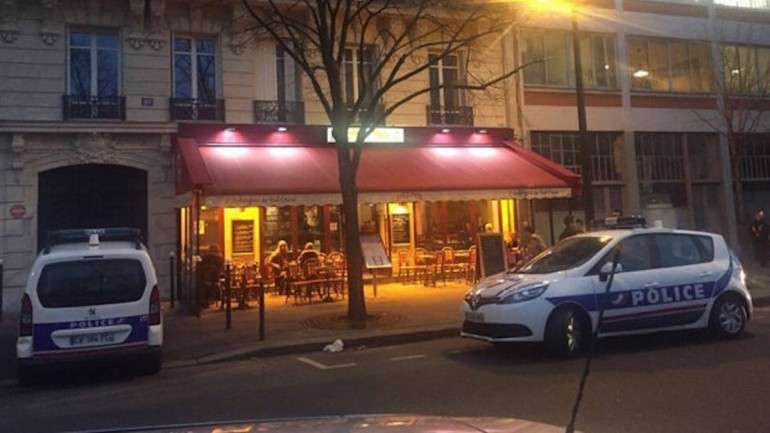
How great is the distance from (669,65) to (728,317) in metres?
15.0

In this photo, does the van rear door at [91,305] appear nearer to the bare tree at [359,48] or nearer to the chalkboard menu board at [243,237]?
the bare tree at [359,48]

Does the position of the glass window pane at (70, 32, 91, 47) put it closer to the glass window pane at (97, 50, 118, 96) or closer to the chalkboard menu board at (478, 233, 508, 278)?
the glass window pane at (97, 50, 118, 96)

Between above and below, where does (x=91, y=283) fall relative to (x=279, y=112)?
below

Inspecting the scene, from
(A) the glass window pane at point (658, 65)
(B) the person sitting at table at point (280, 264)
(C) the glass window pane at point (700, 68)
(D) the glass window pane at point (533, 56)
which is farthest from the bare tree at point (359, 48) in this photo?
(C) the glass window pane at point (700, 68)

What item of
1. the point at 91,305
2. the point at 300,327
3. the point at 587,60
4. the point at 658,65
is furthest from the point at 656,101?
the point at 91,305

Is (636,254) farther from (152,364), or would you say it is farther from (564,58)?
(564,58)

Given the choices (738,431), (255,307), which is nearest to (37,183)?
(255,307)

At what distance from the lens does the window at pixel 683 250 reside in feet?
31.5

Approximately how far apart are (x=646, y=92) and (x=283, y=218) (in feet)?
41.4

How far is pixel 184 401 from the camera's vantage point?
7430mm

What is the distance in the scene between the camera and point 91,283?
8.73 metres

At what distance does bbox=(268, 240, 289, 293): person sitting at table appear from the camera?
15805 millimetres

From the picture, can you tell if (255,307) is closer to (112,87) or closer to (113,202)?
(113,202)

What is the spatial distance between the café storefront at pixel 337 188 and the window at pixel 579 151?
5.60 feet
